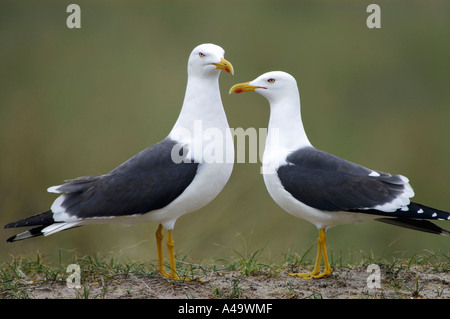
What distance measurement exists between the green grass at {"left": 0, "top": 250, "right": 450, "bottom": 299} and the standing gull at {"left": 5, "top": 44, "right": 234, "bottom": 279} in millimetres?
359

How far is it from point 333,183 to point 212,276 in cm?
137

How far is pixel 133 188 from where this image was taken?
264 inches

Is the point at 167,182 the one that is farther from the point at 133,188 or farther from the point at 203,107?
the point at 203,107

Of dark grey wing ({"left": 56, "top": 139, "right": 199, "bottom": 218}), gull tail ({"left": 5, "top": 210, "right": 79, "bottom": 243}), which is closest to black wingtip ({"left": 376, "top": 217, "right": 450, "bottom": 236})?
dark grey wing ({"left": 56, "top": 139, "right": 199, "bottom": 218})

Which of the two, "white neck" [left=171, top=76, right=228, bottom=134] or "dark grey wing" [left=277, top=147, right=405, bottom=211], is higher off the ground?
"white neck" [left=171, top=76, right=228, bottom=134]

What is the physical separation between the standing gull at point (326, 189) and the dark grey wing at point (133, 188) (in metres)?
0.85

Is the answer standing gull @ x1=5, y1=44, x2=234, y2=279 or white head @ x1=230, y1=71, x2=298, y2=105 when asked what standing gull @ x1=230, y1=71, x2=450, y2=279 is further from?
standing gull @ x1=5, y1=44, x2=234, y2=279

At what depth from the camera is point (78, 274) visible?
22.4ft

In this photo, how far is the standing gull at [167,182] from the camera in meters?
6.64

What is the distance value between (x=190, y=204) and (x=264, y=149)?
1.03 metres

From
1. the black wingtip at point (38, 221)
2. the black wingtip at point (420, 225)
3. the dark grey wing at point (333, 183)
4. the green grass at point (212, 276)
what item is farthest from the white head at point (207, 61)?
the black wingtip at point (420, 225)

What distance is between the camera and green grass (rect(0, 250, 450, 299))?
6.38 m

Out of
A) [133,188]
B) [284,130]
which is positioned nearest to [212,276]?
[133,188]

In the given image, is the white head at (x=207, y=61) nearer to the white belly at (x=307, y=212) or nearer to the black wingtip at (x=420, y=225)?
the white belly at (x=307, y=212)
